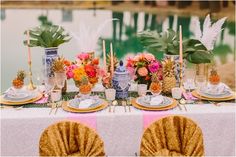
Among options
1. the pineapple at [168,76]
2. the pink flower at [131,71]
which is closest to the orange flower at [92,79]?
the pink flower at [131,71]

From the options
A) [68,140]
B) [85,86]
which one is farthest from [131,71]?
[68,140]

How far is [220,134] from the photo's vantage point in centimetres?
245

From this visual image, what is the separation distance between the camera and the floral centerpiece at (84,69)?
99.8 inches

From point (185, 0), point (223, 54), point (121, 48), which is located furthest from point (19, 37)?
point (185, 0)

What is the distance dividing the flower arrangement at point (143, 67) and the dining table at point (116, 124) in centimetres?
26

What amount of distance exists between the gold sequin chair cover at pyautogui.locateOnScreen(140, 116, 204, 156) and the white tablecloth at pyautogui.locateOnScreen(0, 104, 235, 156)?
7.5 inches

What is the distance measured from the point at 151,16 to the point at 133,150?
57.7 ft

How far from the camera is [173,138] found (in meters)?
2.21

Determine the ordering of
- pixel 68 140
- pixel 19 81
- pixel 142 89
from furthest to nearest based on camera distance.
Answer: pixel 142 89 < pixel 19 81 < pixel 68 140

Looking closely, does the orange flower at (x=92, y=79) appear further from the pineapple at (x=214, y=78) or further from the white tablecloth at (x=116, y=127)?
the pineapple at (x=214, y=78)

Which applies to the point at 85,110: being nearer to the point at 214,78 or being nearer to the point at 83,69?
the point at 83,69

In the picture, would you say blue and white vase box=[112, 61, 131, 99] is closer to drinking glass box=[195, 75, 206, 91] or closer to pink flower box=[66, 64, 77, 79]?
pink flower box=[66, 64, 77, 79]

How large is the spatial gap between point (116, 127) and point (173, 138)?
0.36m

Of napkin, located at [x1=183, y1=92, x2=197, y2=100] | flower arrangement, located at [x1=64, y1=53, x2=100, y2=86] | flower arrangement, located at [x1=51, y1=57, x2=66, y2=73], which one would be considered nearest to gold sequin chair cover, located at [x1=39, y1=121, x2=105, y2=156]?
flower arrangement, located at [x1=64, y1=53, x2=100, y2=86]
